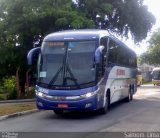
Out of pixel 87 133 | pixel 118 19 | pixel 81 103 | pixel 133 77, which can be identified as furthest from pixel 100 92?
pixel 118 19

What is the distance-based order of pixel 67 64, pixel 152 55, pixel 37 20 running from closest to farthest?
pixel 67 64
pixel 37 20
pixel 152 55

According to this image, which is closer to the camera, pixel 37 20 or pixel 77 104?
pixel 77 104

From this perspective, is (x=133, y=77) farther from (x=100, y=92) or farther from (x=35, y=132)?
(x=35, y=132)

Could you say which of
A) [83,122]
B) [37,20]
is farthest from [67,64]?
[37,20]

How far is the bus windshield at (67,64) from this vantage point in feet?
48.9

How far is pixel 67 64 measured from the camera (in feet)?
49.5

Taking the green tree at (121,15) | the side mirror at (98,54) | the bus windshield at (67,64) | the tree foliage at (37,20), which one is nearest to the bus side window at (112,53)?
the bus windshield at (67,64)

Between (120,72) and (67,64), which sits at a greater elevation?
(67,64)

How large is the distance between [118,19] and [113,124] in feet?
66.9

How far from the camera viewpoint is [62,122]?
47.3 feet

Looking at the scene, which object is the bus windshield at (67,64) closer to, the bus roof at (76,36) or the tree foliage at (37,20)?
the bus roof at (76,36)

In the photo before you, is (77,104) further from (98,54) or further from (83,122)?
(98,54)

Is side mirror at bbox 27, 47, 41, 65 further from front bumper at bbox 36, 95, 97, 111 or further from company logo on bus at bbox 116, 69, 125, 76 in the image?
company logo on bus at bbox 116, 69, 125, 76

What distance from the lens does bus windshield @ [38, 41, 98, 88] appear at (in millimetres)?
14898
